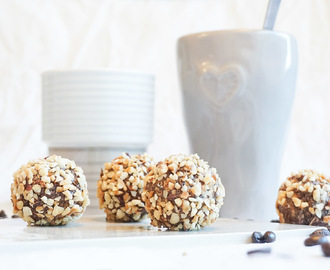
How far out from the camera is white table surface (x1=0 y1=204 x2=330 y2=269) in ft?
2.35

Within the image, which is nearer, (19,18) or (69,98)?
(69,98)

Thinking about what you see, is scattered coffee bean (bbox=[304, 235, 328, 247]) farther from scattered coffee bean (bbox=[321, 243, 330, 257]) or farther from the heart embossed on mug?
the heart embossed on mug

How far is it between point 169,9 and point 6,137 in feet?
2.18

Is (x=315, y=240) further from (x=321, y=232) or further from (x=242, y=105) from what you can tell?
(x=242, y=105)

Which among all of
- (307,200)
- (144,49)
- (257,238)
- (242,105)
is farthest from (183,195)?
(144,49)

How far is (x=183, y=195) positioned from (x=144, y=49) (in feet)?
3.95

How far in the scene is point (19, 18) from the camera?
201 cm

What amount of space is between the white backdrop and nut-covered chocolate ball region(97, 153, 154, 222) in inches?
35.8

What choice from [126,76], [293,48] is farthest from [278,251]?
[126,76]

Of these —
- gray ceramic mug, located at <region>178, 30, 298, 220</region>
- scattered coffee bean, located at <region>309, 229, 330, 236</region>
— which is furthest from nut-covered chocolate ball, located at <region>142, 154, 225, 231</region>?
gray ceramic mug, located at <region>178, 30, 298, 220</region>

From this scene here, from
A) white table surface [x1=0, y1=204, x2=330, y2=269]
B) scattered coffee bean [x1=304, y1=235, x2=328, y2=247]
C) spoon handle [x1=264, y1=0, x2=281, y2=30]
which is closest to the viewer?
white table surface [x1=0, y1=204, x2=330, y2=269]

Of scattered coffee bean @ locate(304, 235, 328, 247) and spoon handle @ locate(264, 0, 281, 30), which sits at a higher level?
spoon handle @ locate(264, 0, 281, 30)

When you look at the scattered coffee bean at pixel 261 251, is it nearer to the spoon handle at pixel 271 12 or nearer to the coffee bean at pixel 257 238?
the coffee bean at pixel 257 238

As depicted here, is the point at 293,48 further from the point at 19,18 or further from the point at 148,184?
the point at 19,18
